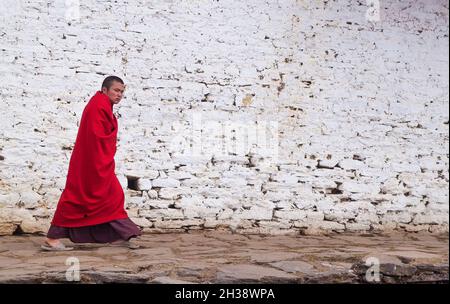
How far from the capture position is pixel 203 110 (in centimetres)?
504

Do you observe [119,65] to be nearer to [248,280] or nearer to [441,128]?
[248,280]

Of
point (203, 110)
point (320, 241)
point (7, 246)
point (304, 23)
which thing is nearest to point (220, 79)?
point (203, 110)

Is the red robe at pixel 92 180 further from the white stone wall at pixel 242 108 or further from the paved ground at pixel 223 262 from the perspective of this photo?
the white stone wall at pixel 242 108

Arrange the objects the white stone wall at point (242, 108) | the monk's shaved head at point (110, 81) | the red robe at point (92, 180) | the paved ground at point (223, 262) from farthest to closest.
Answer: the white stone wall at point (242, 108) < the monk's shaved head at point (110, 81) < the red robe at point (92, 180) < the paved ground at point (223, 262)

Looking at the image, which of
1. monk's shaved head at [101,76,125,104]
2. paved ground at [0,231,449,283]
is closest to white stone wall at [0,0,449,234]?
paved ground at [0,231,449,283]

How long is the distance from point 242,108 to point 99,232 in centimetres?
198

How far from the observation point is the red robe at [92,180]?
3783 mm

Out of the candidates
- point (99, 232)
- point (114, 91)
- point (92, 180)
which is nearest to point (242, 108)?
point (114, 91)

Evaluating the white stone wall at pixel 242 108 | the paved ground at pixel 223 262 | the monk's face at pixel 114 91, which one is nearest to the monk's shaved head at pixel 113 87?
the monk's face at pixel 114 91

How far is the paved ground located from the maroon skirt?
0.29ft

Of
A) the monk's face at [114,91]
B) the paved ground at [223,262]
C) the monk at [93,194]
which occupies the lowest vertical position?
the paved ground at [223,262]

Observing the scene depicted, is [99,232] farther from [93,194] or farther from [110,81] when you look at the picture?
[110,81]

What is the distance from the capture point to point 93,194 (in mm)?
3787

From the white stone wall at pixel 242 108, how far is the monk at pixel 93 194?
0.89m
